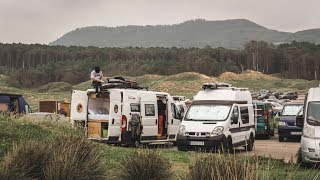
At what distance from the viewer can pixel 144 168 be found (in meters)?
9.42

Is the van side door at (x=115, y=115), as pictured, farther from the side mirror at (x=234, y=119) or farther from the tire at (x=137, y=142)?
the side mirror at (x=234, y=119)

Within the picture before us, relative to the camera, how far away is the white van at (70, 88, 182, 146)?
64.6 ft

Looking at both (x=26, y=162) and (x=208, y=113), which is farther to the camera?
(x=208, y=113)

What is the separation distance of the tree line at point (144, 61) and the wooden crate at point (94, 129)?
98.5 meters

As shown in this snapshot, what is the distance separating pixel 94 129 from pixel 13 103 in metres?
6.88

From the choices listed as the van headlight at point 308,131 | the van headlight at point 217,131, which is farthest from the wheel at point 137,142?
the van headlight at point 308,131

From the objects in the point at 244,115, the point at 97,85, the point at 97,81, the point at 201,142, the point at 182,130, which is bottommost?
the point at 201,142

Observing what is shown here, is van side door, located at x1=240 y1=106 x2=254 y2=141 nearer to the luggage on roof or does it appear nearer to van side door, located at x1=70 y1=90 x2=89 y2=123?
the luggage on roof

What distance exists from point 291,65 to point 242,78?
1356 inches

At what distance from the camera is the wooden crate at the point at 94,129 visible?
66.0 ft

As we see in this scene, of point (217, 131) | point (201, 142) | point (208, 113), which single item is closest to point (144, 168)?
point (201, 142)

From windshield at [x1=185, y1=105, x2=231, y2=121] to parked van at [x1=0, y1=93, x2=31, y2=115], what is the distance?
30.6 ft

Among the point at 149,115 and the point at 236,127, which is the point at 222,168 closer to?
the point at 236,127

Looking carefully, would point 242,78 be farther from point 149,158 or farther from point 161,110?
point 149,158
